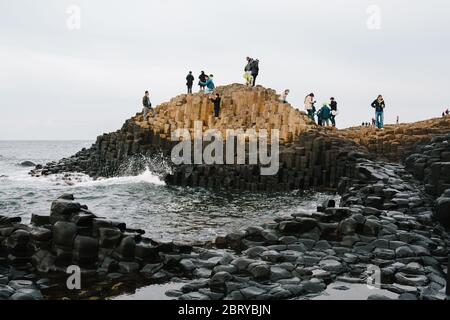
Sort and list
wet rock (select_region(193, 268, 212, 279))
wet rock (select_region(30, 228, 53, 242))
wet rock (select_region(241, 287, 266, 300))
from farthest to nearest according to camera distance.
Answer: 1. wet rock (select_region(30, 228, 53, 242))
2. wet rock (select_region(193, 268, 212, 279))
3. wet rock (select_region(241, 287, 266, 300))

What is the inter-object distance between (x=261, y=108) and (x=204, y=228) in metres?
23.8

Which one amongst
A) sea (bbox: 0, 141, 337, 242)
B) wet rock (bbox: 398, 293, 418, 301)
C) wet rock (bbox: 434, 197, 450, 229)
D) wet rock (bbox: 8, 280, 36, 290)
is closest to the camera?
wet rock (bbox: 398, 293, 418, 301)

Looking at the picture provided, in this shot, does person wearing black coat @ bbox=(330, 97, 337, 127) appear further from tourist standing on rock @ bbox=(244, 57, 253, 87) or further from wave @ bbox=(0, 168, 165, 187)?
wave @ bbox=(0, 168, 165, 187)

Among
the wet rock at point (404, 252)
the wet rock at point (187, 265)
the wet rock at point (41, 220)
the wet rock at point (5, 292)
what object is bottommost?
the wet rock at point (5, 292)

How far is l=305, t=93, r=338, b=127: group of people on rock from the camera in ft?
119

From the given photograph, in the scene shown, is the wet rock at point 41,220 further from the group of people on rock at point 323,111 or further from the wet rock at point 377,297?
the group of people on rock at point 323,111

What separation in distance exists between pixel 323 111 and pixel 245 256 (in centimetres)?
2636

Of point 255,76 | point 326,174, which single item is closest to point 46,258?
point 326,174

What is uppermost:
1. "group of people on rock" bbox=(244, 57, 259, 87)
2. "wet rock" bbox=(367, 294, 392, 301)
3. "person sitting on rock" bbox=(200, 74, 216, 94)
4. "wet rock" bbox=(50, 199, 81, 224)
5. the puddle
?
"group of people on rock" bbox=(244, 57, 259, 87)

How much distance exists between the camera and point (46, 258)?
1152 cm

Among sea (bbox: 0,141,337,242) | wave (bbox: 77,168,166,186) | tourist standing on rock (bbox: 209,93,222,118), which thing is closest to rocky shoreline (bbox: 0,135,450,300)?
sea (bbox: 0,141,337,242)

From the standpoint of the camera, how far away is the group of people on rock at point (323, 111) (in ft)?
119

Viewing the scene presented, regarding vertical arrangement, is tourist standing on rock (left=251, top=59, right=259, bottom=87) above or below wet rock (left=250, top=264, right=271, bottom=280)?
above

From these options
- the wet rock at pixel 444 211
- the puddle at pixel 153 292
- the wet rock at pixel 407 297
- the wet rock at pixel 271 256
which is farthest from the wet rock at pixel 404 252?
the puddle at pixel 153 292
